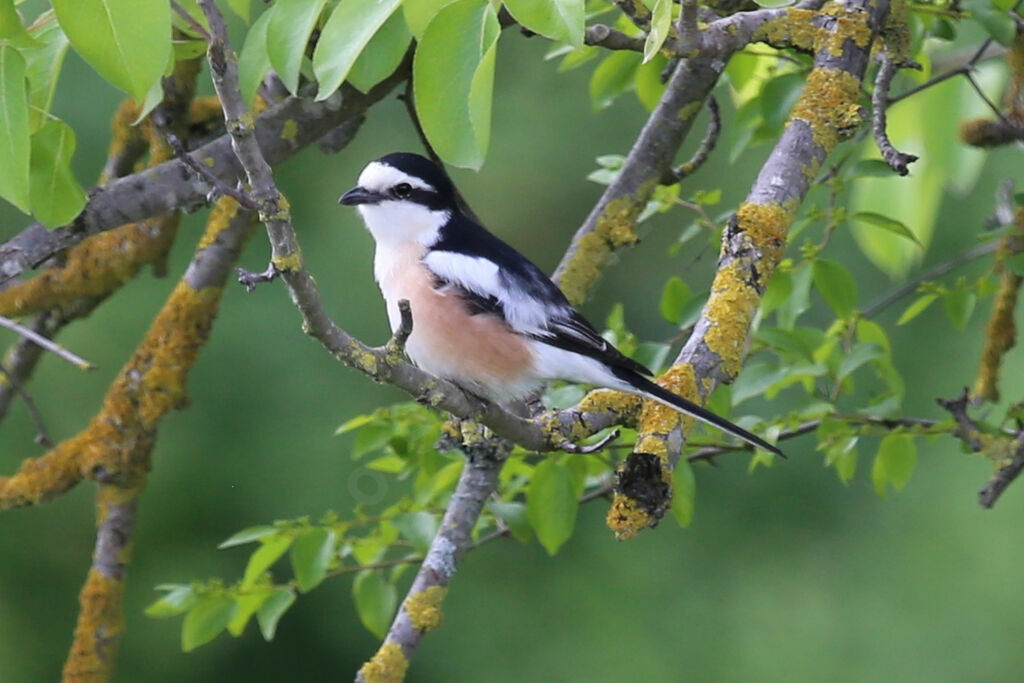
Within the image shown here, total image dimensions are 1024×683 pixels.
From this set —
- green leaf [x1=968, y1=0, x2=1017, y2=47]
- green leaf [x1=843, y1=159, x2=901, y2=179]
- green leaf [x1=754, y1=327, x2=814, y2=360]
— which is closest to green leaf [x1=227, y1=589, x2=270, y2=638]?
green leaf [x1=754, y1=327, x2=814, y2=360]

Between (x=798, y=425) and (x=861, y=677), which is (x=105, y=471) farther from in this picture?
(x=861, y=677)

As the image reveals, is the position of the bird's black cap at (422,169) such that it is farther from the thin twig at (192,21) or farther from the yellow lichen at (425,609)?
the yellow lichen at (425,609)

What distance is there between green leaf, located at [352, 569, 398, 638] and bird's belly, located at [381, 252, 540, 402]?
1.91 feet

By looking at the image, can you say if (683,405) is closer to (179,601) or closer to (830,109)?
(830,109)

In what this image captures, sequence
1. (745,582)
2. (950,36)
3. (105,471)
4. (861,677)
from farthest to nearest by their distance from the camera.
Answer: (745,582)
(861,677)
(105,471)
(950,36)

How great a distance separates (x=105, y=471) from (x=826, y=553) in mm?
3302

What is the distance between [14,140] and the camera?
188 centimetres

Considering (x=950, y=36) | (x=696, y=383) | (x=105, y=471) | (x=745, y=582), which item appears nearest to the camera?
(x=696, y=383)

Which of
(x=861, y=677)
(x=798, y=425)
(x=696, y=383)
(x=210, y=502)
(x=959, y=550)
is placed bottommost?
(x=861, y=677)

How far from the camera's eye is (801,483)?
5551mm

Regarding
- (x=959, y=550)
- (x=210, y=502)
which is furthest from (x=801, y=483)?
(x=210, y=502)

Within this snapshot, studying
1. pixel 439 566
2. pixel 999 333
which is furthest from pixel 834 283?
pixel 439 566

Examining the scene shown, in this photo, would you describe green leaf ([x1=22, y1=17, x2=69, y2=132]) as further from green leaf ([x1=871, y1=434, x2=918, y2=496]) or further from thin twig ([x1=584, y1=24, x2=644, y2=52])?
green leaf ([x1=871, y1=434, x2=918, y2=496])

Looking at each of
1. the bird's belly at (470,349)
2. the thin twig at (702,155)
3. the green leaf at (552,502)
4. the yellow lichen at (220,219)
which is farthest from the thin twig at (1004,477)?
the yellow lichen at (220,219)
